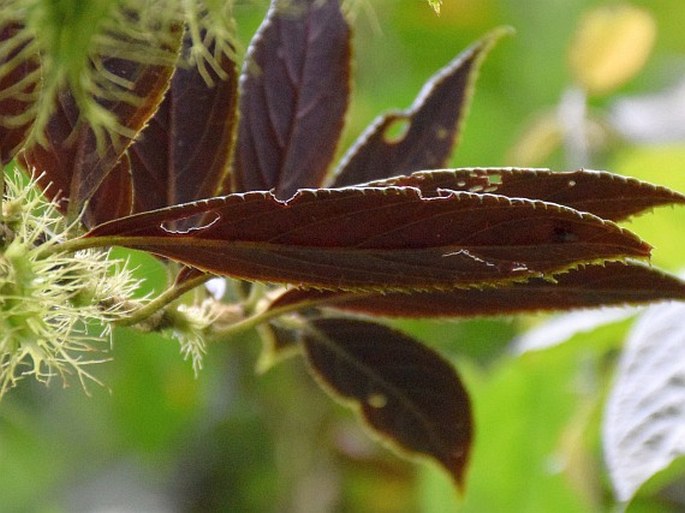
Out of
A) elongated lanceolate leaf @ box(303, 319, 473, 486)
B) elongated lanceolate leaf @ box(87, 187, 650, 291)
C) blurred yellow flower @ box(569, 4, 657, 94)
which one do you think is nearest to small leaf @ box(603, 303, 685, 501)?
elongated lanceolate leaf @ box(303, 319, 473, 486)

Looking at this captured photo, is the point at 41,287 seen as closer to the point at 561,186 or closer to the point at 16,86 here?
the point at 16,86

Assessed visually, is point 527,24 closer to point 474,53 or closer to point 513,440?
point 513,440

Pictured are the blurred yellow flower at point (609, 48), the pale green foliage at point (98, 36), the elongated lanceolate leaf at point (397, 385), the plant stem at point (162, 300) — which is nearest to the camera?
the pale green foliage at point (98, 36)

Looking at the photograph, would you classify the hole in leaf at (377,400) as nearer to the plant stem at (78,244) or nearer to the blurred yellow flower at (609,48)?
the plant stem at (78,244)

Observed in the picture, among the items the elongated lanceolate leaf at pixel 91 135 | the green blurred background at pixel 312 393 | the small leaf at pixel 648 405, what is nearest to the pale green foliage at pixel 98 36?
the elongated lanceolate leaf at pixel 91 135

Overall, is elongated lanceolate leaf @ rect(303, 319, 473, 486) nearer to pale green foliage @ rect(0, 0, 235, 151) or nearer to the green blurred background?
pale green foliage @ rect(0, 0, 235, 151)

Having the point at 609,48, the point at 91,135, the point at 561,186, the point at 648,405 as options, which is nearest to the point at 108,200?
the point at 91,135
